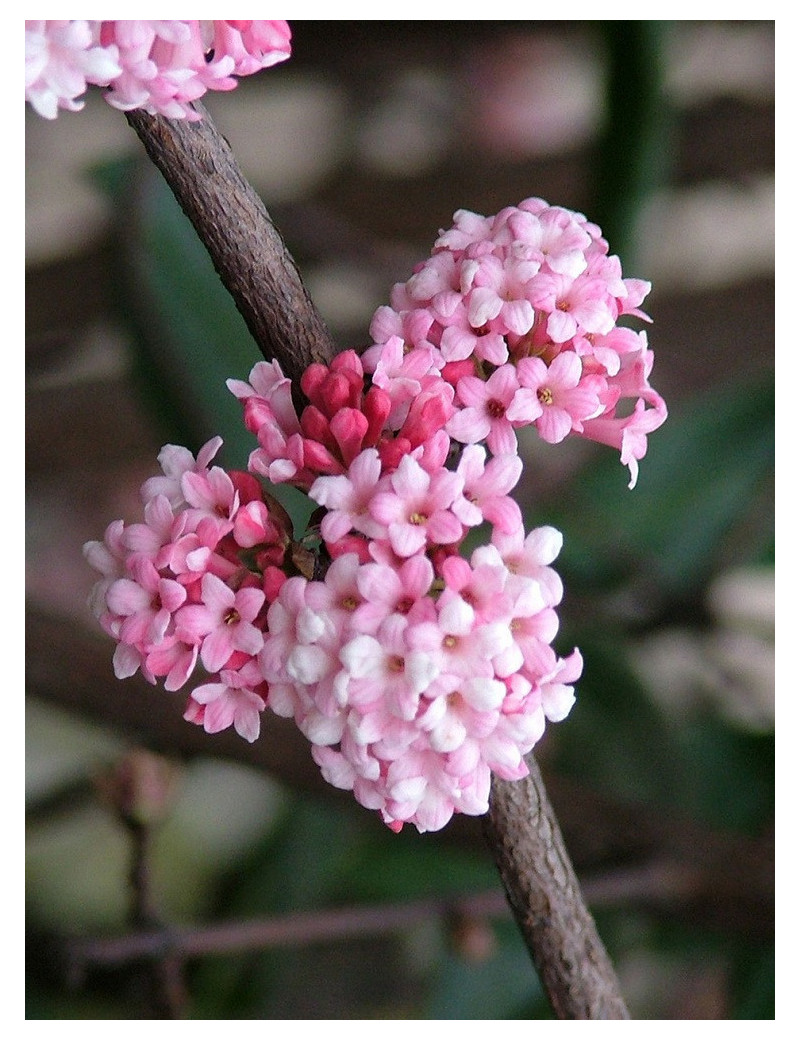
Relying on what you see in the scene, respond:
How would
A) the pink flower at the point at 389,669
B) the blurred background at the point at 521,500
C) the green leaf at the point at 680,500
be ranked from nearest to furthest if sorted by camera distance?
1. the pink flower at the point at 389,669
2. the blurred background at the point at 521,500
3. the green leaf at the point at 680,500

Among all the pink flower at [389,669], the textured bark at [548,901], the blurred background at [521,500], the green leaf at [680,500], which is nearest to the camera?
the pink flower at [389,669]

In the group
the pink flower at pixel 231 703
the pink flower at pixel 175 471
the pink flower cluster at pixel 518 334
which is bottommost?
the pink flower at pixel 231 703

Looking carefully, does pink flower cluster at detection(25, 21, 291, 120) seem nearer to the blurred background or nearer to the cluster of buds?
the cluster of buds

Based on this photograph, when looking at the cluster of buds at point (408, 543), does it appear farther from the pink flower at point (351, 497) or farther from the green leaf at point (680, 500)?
the green leaf at point (680, 500)

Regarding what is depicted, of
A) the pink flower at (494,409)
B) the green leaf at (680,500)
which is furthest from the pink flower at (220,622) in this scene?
the green leaf at (680,500)

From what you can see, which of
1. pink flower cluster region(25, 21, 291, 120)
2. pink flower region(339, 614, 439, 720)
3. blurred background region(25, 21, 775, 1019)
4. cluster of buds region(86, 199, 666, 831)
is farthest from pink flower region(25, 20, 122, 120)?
blurred background region(25, 21, 775, 1019)

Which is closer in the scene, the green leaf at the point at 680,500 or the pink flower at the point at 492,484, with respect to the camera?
the pink flower at the point at 492,484

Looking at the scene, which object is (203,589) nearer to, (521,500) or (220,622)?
(220,622)
